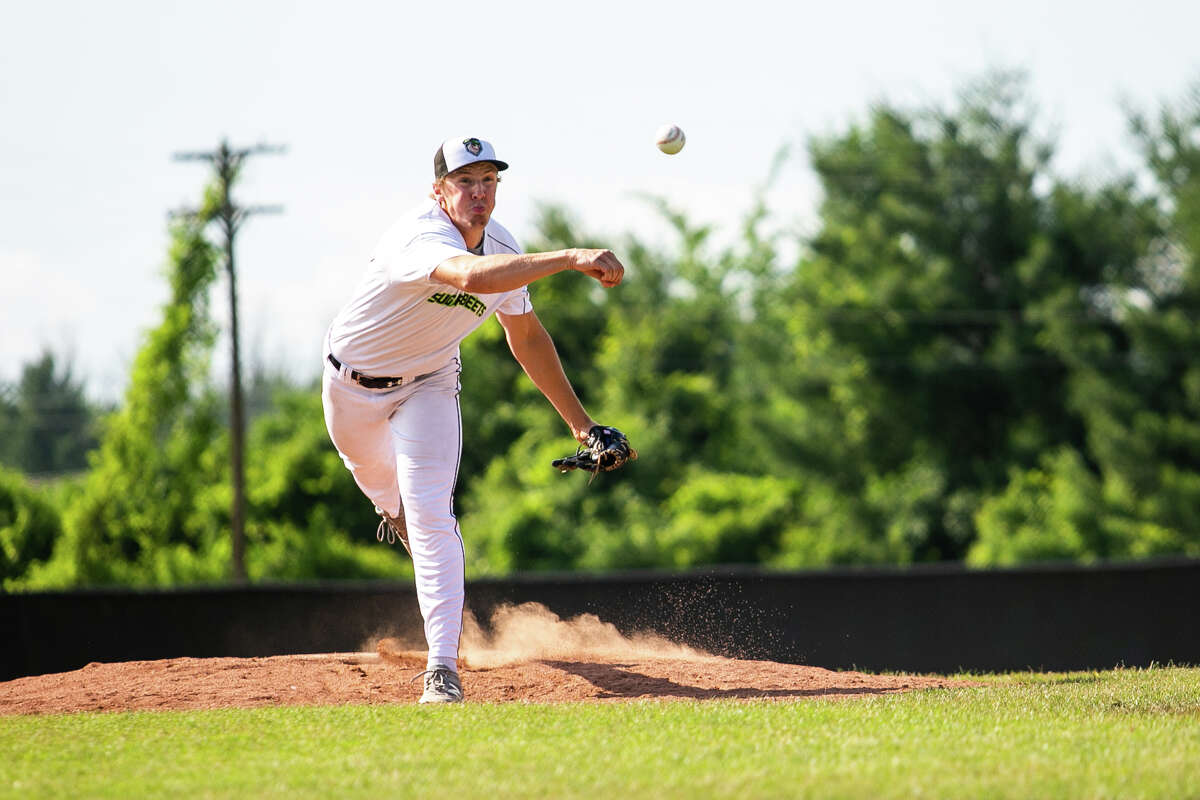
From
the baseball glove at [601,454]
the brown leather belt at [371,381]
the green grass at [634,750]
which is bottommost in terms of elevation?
the green grass at [634,750]

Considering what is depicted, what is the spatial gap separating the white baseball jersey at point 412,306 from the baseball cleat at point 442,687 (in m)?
1.52

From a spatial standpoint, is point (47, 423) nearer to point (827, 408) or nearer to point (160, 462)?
point (160, 462)

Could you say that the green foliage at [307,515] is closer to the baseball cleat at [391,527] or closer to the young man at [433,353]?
the baseball cleat at [391,527]

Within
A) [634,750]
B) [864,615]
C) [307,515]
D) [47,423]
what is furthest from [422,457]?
[47,423]

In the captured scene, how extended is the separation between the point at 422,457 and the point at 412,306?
74 centimetres

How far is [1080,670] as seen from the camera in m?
9.48

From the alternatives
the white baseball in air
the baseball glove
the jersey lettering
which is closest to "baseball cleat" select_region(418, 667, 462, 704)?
the baseball glove

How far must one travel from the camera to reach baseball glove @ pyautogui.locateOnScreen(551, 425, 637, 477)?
720 cm

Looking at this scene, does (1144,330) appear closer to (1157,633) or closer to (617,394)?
(617,394)

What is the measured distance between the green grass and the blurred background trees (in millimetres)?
28094

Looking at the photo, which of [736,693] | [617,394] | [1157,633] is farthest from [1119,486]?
[736,693]

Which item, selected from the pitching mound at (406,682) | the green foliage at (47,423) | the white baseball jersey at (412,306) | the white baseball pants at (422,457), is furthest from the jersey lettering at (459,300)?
the green foliage at (47,423)

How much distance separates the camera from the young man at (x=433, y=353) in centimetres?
659

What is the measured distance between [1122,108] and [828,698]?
36.3 meters
